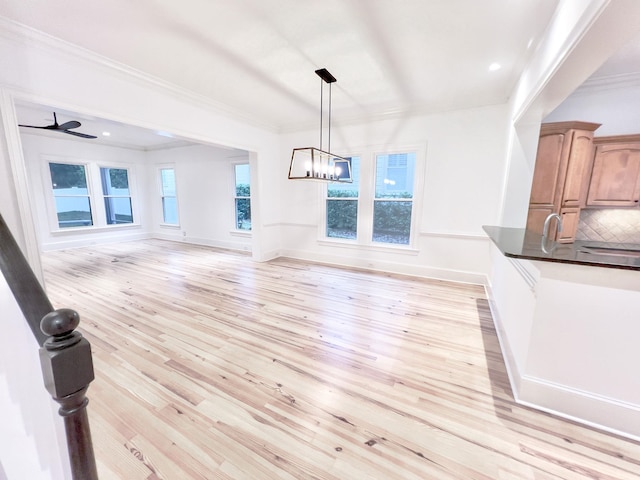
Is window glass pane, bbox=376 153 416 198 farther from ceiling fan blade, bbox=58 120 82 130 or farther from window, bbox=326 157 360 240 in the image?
ceiling fan blade, bbox=58 120 82 130

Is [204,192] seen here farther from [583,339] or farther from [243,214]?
[583,339]

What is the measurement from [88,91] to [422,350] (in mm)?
4346

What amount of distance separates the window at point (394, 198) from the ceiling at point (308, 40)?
1167 mm

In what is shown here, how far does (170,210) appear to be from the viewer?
798 centimetres

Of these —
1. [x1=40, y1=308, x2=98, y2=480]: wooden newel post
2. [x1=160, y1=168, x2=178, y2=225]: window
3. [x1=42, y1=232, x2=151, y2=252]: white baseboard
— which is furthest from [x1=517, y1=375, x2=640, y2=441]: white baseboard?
[x1=42, y1=232, x2=151, y2=252]: white baseboard

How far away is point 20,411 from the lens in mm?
987

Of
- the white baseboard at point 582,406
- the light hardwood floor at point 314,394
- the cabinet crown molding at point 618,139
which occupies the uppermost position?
the cabinet crown molding at point 618,139

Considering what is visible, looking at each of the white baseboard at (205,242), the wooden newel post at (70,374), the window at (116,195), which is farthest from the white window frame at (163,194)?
the wooden newel post at (70,374)

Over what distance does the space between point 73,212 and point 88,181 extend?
2.89ft

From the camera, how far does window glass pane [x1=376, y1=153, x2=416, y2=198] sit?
4.62 metres

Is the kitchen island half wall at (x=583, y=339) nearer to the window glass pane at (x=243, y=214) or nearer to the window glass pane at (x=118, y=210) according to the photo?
the window glass pane at (x=243, y=214)

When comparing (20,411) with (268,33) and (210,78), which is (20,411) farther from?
(210,78)

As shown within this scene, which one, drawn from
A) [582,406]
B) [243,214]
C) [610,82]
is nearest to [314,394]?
[582,406]

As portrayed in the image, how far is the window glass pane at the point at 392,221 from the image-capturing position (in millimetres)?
4785
